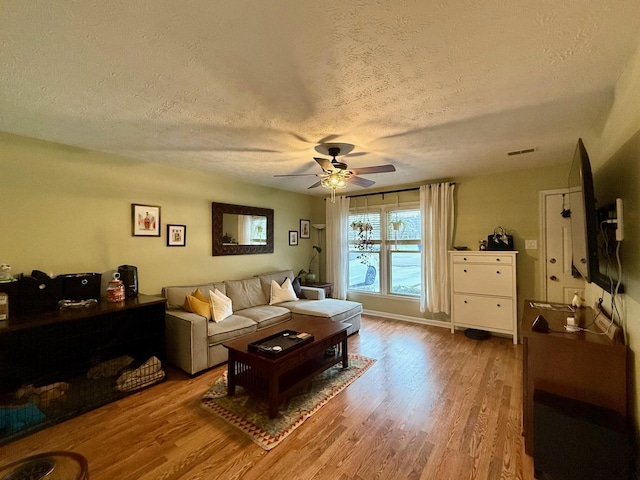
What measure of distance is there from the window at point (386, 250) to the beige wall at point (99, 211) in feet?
7.15

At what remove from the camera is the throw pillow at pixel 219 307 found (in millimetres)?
3318

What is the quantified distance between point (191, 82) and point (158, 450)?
239cm

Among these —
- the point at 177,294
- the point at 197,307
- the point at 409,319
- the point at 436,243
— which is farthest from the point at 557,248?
the point at 177,294

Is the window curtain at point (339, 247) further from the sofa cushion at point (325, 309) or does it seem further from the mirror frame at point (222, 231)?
the mirror frame at point (222, 231)

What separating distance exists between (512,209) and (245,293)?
13.1 ft

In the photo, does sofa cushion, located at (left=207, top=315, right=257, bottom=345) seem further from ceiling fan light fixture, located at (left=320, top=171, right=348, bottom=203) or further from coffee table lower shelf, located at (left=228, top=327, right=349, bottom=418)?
ceiling fan light fixture, located at (left=320, top=171, right=348, bottom=203)

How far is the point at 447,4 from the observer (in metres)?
1.15

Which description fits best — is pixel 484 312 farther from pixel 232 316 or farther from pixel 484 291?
pixel 232 316

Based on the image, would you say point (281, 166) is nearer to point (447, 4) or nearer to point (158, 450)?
point (447, 4)

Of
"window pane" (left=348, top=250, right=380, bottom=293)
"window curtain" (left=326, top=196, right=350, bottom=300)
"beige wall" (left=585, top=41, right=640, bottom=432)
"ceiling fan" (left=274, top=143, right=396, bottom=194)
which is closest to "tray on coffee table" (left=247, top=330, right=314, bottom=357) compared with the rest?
"ceiling fan" (left=274, top=143, right=396, bottom=194)

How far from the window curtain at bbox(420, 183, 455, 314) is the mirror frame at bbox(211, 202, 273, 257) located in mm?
2567

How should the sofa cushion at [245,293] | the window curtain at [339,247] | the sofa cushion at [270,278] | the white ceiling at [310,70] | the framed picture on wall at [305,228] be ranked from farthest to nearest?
the framed picture on wall at [305,228] → the window curtain at [339,247] → the sofa cushion at [270,278] → the sofa cushion at [245,293] → the white ceiling at [310,70]

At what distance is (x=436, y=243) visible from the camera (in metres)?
4.45

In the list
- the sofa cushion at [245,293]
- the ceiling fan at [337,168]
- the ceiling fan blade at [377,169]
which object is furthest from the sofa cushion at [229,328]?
the ceiling fan blade at [377,169]
